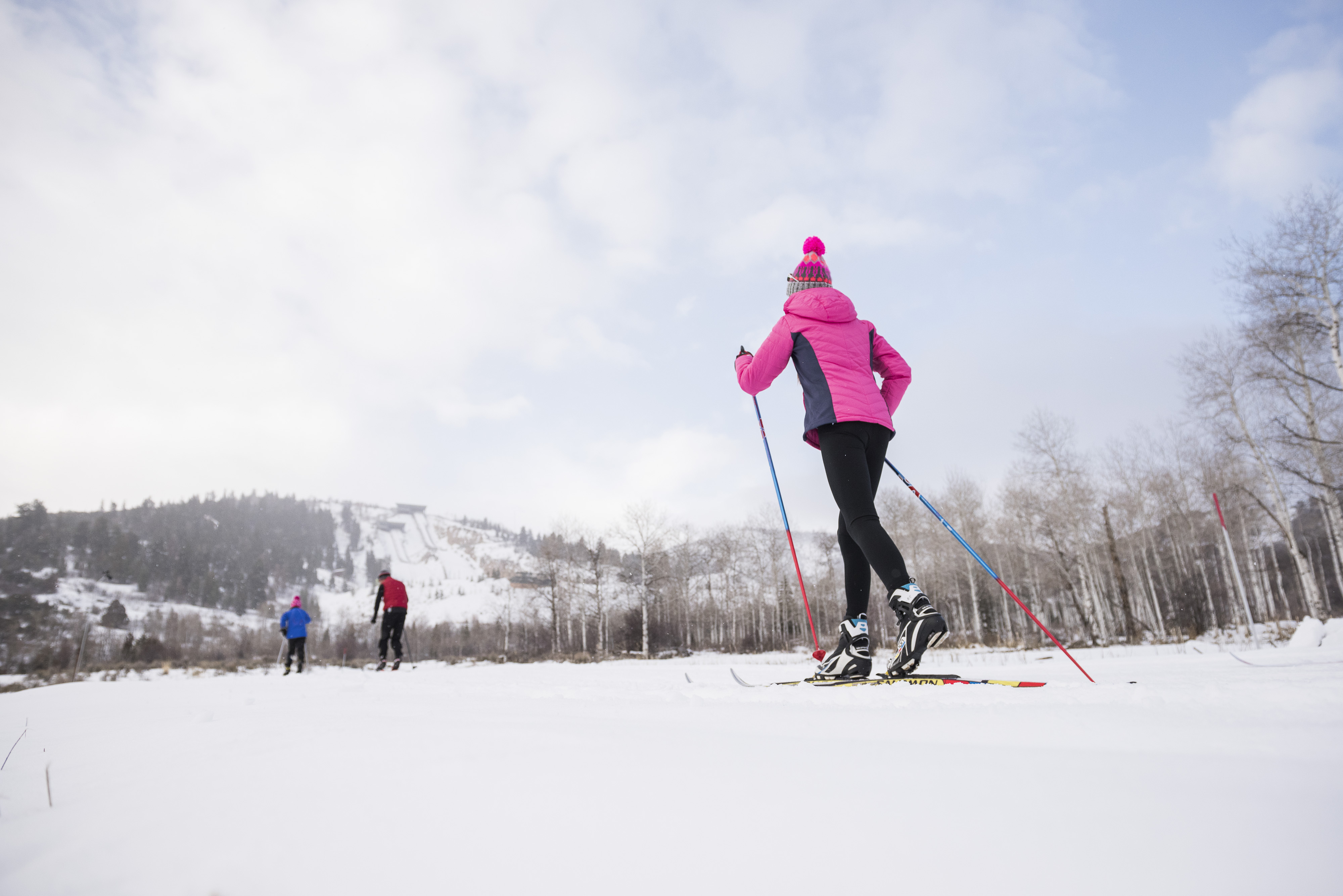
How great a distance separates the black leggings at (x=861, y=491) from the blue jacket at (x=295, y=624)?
9947 millimetres

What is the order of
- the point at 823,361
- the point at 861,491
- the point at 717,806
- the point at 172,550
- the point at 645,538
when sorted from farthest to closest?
1. the point at 172,550
2. the point at 645,538
3. the point at 823,361
4. the point at 861,491
5. the point at 717,806

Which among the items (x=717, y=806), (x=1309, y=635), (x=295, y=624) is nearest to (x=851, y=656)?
(x=717, y=806)

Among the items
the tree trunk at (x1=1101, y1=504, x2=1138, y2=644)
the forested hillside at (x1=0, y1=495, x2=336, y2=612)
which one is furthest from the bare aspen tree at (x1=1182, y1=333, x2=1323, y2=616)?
the forested hillside at (x1=0, y1=495, x2=336, y2=612)

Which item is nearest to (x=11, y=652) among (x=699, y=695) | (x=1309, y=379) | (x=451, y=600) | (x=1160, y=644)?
(x=699, y=695)

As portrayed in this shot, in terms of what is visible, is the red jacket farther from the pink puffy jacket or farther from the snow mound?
the snow mound

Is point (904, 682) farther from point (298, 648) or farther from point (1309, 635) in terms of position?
point (298, 648)

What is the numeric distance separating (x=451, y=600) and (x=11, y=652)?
62988 millimetres

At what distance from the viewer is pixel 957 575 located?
28984 mm

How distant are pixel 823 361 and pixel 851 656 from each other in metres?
1.33

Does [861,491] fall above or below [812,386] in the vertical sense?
below

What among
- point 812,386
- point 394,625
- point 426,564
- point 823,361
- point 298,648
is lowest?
point 298,648

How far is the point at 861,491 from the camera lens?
232 cm

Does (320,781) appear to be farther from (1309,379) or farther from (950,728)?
(1309,379)

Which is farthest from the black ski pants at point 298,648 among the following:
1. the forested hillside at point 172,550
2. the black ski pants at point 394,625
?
the forested hillside at point 172,550
